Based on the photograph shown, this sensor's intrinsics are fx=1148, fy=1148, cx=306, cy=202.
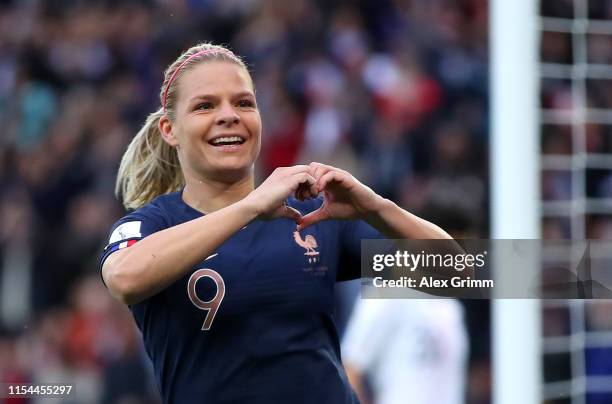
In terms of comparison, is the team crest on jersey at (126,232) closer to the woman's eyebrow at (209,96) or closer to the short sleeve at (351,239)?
the woman's eyebrow at (209,96)

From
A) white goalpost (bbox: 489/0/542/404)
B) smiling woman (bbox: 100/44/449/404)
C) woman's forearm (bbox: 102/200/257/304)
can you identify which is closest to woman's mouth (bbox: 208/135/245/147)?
smiling woman (bbox: 100/44/449/404)

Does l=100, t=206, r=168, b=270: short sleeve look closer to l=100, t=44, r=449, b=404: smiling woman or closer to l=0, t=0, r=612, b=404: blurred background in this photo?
l=100, t=44, r=449, b=404: smiling woman

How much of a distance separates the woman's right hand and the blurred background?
182 inches

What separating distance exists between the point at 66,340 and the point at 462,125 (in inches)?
150

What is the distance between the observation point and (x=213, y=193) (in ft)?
11.1

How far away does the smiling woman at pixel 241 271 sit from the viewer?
317 cm

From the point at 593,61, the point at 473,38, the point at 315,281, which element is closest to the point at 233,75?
the point at 315,281

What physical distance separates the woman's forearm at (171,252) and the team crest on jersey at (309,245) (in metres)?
0.38

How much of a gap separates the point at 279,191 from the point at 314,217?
24 centimetres

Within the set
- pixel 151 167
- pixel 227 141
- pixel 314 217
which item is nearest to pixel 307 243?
pixel 314 217

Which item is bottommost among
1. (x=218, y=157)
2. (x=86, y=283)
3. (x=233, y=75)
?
(x=218, y=157)

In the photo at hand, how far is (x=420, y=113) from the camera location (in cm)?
1011

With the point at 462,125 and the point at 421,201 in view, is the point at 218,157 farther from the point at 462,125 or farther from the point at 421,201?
the point at 462,125

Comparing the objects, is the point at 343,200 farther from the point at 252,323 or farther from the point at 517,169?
the point at 517,169
